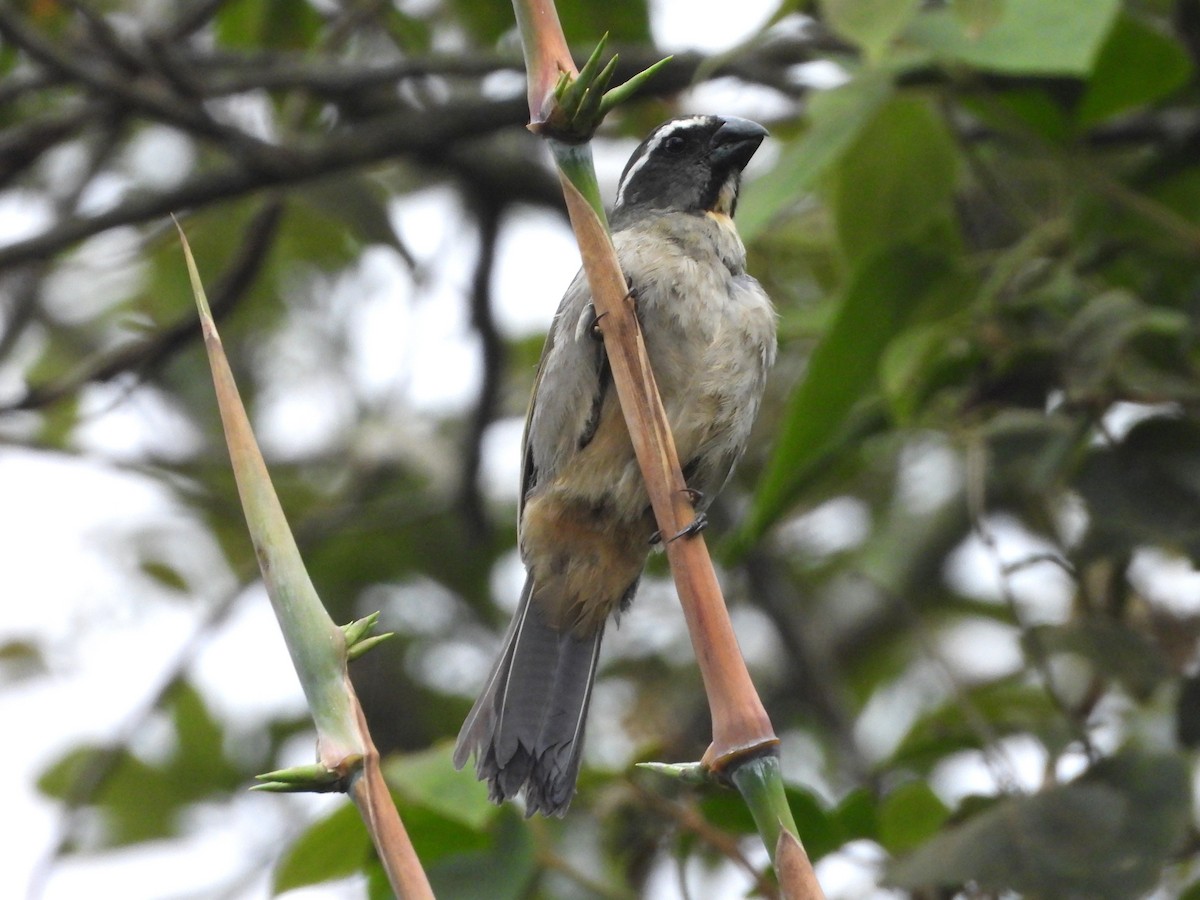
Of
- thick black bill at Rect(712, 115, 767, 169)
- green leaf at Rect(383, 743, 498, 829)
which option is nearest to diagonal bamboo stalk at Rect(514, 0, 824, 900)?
green leaf at Rect(383, 743, 498, 829)

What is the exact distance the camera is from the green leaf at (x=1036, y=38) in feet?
9.20

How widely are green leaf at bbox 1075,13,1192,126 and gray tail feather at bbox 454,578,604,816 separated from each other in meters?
1.74

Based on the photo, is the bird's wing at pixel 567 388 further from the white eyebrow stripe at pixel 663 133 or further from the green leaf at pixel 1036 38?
the green leaf at pixel 1036 38

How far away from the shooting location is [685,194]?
12.2ft

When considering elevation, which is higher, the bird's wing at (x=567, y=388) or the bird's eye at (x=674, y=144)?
the bird's eye at (x=674, y=144)

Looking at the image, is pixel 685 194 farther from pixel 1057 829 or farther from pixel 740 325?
pixel 1057 829

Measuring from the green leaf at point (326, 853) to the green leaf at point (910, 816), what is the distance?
119 centimetres

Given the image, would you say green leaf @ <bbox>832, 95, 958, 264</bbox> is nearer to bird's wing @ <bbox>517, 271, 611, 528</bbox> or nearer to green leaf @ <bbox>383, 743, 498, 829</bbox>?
bird's wing @ <bbox>517, 271, 611, 528</bbox>

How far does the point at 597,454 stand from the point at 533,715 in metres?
0.57

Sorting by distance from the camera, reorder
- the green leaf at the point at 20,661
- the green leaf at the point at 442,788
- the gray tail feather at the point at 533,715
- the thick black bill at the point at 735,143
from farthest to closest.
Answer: the green leaf at the point at 20,661
the thick black bill at the point at 735,143
the gray tail feather at the point at 533,715
the green leaf at the point at 442,788

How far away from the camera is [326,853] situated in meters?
2.97

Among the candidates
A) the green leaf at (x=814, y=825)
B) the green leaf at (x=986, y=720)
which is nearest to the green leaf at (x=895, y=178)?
the green leaf at (x=986, y=720)

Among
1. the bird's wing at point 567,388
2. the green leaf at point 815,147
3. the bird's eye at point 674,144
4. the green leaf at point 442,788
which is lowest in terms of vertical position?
the green leaf at point 442,788

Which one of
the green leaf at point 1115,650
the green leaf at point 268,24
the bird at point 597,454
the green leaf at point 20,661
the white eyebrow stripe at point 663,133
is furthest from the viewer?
the green leaf at point 20,661
